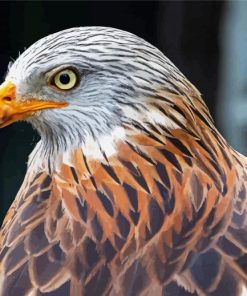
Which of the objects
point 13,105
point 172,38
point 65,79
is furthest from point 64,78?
point 172,38

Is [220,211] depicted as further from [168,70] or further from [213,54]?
[213,54]

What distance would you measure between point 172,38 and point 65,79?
2941 mm

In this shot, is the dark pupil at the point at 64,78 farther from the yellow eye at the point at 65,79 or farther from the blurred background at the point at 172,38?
the blurred background at the point at 172,38

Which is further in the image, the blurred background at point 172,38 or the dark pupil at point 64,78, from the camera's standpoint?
the blurred background at point 172,38

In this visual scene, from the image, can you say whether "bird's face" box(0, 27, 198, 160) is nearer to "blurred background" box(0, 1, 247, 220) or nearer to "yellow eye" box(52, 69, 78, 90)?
"yellow eye" box(52, 69, 78, 90)

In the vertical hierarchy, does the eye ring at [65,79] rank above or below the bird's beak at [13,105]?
above

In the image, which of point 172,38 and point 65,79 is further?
point 172,38

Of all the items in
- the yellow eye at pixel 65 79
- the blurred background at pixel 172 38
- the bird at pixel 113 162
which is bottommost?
the blurred background at pixel 172 38

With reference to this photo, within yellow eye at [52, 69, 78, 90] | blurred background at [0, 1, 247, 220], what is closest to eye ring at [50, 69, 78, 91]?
yellow eye at [52, 69, 78, 90]

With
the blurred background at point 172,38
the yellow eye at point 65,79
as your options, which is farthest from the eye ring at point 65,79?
the blurred background at point 172,38

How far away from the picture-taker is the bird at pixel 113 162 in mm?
2455

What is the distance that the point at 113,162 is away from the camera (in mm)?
2588

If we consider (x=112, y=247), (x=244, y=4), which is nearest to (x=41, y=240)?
(x=112, y=247)

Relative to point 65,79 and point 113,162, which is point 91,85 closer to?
point 65,79
